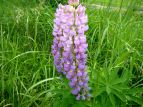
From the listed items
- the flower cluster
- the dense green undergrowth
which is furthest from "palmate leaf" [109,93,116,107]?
the flower cluster

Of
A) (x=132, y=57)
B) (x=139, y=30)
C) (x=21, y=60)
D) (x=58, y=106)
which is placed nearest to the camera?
(x=58, y=106)

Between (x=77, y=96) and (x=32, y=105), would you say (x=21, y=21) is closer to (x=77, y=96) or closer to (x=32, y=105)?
(x=32, y=105)

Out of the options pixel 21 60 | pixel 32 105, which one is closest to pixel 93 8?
pixel 21 60

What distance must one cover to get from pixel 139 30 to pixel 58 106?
1723mm

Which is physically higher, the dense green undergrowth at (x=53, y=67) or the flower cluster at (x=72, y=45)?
the flower cluster at (x=72, y=45)

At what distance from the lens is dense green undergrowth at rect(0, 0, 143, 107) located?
231 centimetres

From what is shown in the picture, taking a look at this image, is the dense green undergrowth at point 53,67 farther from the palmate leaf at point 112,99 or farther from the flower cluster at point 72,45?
the flower cluster at point 72,45

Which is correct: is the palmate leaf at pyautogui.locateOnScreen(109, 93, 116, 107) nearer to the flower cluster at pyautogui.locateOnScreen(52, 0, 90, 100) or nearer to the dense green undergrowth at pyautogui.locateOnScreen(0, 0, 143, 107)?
the dense green undergrowth at pyautogui.locateOnScreen(0, 0, 143, 107)

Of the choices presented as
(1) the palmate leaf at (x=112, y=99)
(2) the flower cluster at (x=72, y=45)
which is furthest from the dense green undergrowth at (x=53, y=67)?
(2) the flower cluster at (x=72, y=45)

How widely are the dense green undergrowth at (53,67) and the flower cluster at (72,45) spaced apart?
109 millimetres

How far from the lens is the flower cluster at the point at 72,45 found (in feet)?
6.56

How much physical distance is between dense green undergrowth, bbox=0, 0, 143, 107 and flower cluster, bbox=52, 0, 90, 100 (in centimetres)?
11

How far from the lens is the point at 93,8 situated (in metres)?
4.81

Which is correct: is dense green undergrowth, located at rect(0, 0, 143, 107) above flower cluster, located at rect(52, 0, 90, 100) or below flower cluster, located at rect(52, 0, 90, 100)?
below
